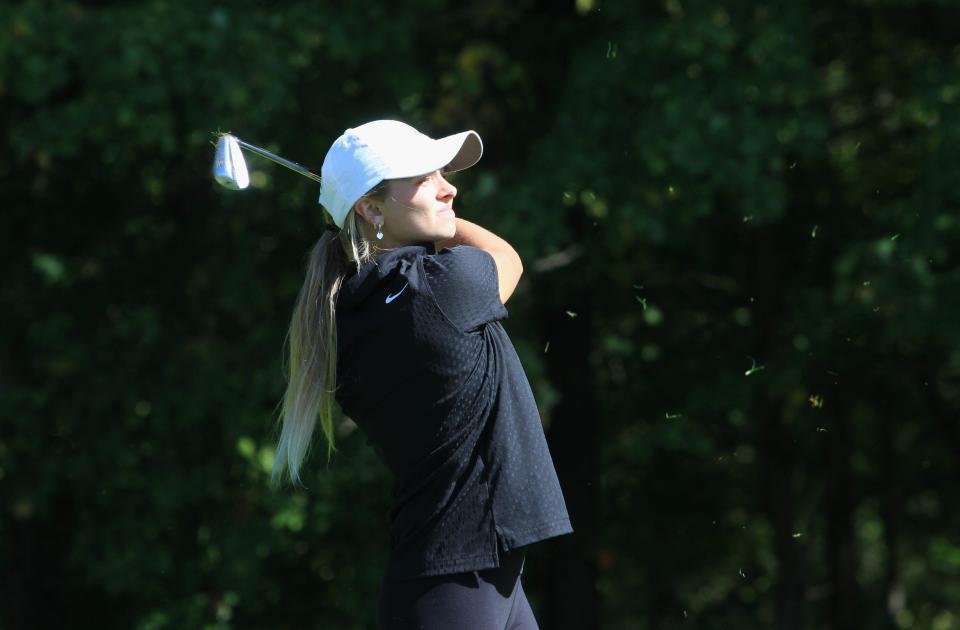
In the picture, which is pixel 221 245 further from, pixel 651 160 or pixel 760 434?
pixel 760 434

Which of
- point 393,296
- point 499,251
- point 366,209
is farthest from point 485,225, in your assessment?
point 393,296

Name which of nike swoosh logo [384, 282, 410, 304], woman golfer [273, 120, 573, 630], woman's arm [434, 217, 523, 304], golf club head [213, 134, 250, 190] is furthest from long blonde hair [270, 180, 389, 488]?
golf club head [213, 134, 250, 190]

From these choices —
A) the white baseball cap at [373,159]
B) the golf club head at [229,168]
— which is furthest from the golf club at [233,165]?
the white baseball cap at [373,159]

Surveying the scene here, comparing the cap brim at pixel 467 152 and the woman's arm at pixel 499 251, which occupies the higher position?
the cap brim at pixel 467 152

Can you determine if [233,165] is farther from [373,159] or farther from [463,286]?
[463,286]

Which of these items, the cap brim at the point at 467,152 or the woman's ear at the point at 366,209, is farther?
the cap brim at the point at 467,152

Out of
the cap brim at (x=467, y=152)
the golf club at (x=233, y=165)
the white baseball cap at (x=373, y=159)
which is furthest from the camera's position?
the golf club at (x=233, y=165)

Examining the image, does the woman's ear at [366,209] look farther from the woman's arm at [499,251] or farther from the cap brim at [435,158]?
the woman's arm at [499,251]

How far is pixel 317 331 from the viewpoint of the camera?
2.57 metres

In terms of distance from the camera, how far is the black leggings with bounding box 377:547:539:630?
2.46 metres

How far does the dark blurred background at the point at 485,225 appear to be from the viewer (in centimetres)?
740

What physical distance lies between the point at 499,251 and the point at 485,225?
15.8 ft

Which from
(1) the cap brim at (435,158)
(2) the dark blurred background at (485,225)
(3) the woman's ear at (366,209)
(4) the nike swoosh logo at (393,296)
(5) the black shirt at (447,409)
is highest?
(1) the cap brim at (435,158)

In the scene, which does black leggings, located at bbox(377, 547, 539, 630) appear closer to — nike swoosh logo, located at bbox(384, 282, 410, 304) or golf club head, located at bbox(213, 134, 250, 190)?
nike swoosh logo, located at bbox(384, 282, 410, 304)
